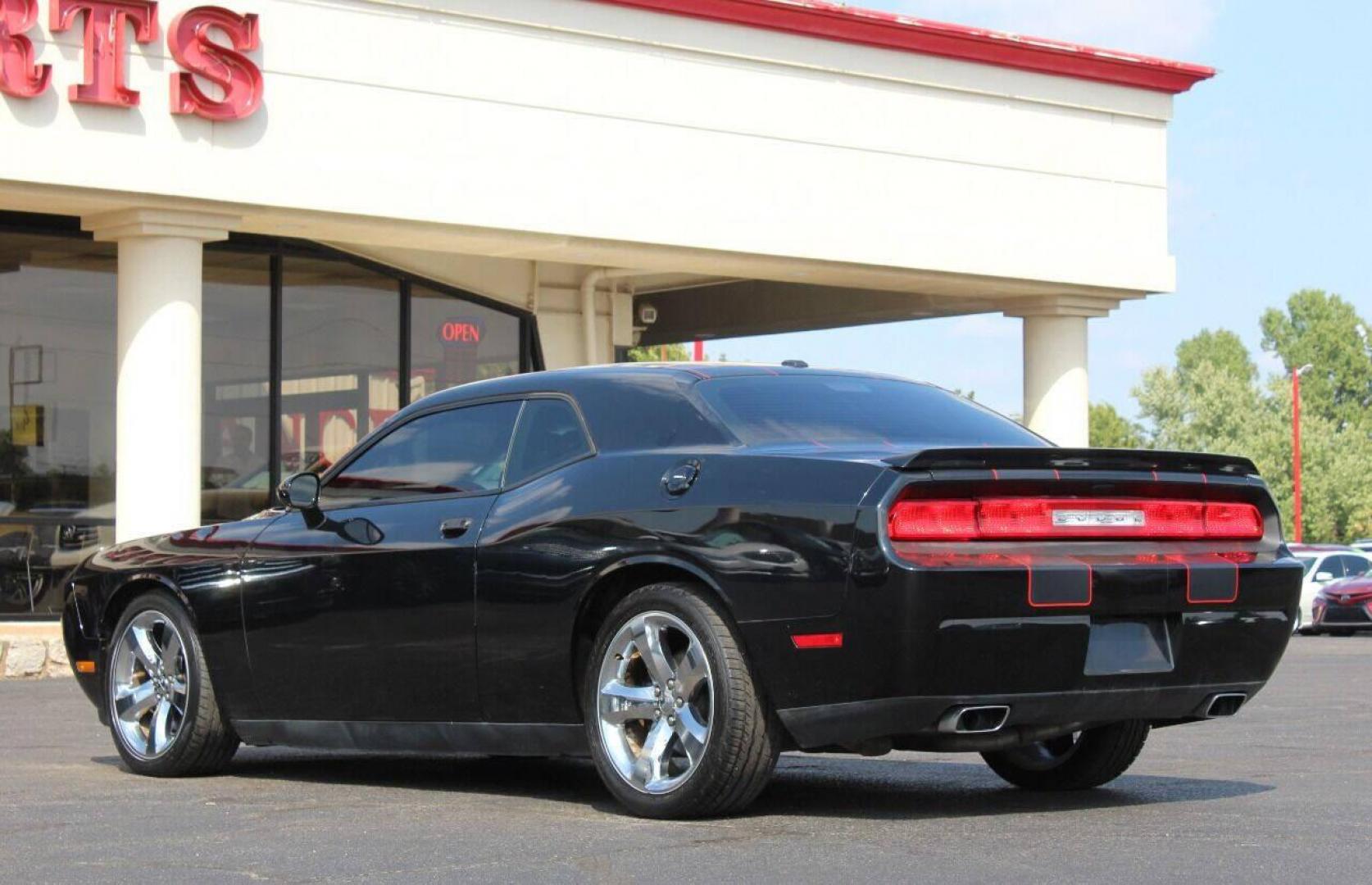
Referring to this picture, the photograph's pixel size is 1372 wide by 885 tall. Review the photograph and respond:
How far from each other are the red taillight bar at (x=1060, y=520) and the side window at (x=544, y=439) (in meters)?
1.39

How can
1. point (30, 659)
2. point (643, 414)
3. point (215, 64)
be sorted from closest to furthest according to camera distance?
1. point (643, 414)
2. point (30, 659)
3. point (215, 64)

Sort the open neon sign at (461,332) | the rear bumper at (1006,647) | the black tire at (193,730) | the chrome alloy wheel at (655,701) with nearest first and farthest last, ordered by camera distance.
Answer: the rear bumper at (1006,647) → the chrome alloy wheel at (655,701) → the black tire at (193,730) → the open neon sign at (461,332)

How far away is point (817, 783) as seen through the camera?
7793mm

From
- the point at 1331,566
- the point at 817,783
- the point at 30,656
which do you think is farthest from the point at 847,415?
the point at 1331,566

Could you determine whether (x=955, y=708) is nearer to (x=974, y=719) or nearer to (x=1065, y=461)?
(x=974, y=719)

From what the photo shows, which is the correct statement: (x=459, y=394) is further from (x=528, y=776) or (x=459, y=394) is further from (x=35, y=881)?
(x=35, y=881)

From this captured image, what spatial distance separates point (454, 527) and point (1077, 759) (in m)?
2.33

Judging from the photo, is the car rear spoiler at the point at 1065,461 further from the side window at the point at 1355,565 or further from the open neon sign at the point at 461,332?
the side window at the point at 1355,565

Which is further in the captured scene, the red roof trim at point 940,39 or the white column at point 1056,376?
the white column at point 1056,376

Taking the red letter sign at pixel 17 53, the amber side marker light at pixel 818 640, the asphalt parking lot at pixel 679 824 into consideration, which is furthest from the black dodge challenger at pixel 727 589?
the red letter sign at pixel 17 53

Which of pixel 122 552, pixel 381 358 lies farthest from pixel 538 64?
pixel 122 552

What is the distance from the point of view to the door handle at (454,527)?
7.26 m

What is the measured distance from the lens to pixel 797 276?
21781mm

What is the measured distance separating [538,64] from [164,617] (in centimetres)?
1111
